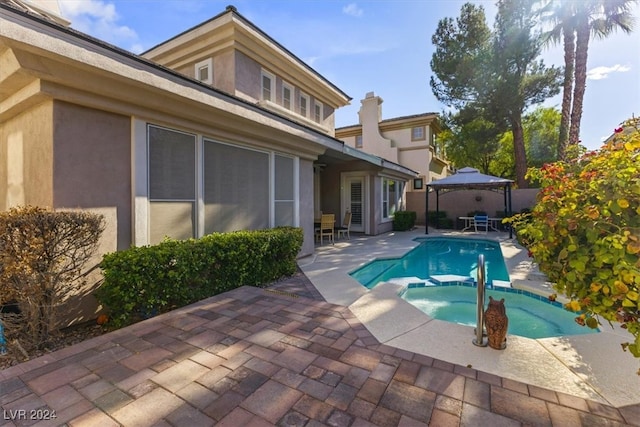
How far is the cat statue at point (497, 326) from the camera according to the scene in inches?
132

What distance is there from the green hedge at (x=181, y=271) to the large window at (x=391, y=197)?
34.1 ft

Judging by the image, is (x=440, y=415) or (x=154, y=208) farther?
(x=154, y=208)

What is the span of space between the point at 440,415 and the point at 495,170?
33.2 meters

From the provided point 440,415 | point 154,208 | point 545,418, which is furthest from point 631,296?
point 154,208

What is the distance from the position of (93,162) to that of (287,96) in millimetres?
9052

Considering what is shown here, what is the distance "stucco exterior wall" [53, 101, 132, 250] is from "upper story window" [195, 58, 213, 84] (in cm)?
656

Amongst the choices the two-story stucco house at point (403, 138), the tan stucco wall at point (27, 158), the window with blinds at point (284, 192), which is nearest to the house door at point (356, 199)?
the window with blinds at point (284, 192)

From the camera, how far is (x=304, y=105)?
13.1 metres

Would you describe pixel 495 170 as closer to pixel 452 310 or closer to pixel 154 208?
pixel 452 310

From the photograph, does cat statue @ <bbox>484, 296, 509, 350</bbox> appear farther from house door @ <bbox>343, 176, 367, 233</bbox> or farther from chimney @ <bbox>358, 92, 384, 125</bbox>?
chimney @ <bbox>358, 92, 384, 125</bbox>

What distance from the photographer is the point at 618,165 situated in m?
2.02

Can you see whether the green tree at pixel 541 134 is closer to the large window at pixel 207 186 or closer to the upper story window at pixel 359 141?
the upper story window at pixel 359 141

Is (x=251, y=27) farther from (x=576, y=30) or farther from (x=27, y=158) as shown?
(x=576, y=30)

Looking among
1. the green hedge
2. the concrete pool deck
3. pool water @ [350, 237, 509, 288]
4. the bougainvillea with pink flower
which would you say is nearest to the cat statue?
the concrete pool deck
